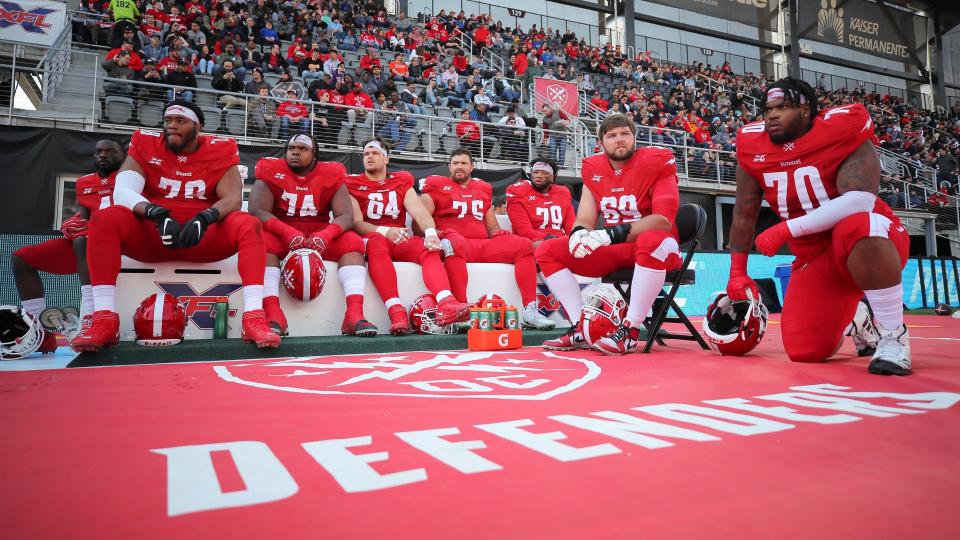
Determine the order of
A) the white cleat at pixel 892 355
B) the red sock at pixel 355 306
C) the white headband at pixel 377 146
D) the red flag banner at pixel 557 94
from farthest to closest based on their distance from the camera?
1. the red flag banner at pixel 557 94
2. the white headband at pixel 377 146
3. the red sock at pixel 355 306
4. the white cleat at pixel 892 355

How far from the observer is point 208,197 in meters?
3.39

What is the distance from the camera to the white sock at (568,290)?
3.44 m

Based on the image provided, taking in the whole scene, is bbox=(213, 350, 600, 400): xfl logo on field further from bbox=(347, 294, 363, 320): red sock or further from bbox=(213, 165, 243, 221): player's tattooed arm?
bbox=(213, 165, 243, 221): player's tattooed arm

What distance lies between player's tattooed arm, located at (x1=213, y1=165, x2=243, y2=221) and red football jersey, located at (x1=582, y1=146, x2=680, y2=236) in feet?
6.85

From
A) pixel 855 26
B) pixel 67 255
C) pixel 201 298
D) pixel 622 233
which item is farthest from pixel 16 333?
pixel 855 26

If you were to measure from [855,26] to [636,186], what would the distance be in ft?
81.1

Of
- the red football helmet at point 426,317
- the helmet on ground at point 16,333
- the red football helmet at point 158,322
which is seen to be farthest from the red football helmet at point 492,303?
the helmet on ground at point 16,333

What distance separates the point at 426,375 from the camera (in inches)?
89.6

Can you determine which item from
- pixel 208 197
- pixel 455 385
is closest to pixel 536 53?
pixel 208 197

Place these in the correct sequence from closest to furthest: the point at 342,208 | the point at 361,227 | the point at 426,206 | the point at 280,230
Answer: the point at 280,230
the point at 342,208
the point at 361,227
the point at 426,206

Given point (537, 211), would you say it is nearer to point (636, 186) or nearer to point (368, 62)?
point (636, 186)

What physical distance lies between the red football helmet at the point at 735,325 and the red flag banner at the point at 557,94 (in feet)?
33.2

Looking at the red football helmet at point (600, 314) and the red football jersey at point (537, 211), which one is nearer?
the red football helmet at point (600, 314)

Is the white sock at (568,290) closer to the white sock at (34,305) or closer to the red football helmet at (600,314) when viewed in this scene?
the red football helmet at (600,314)
